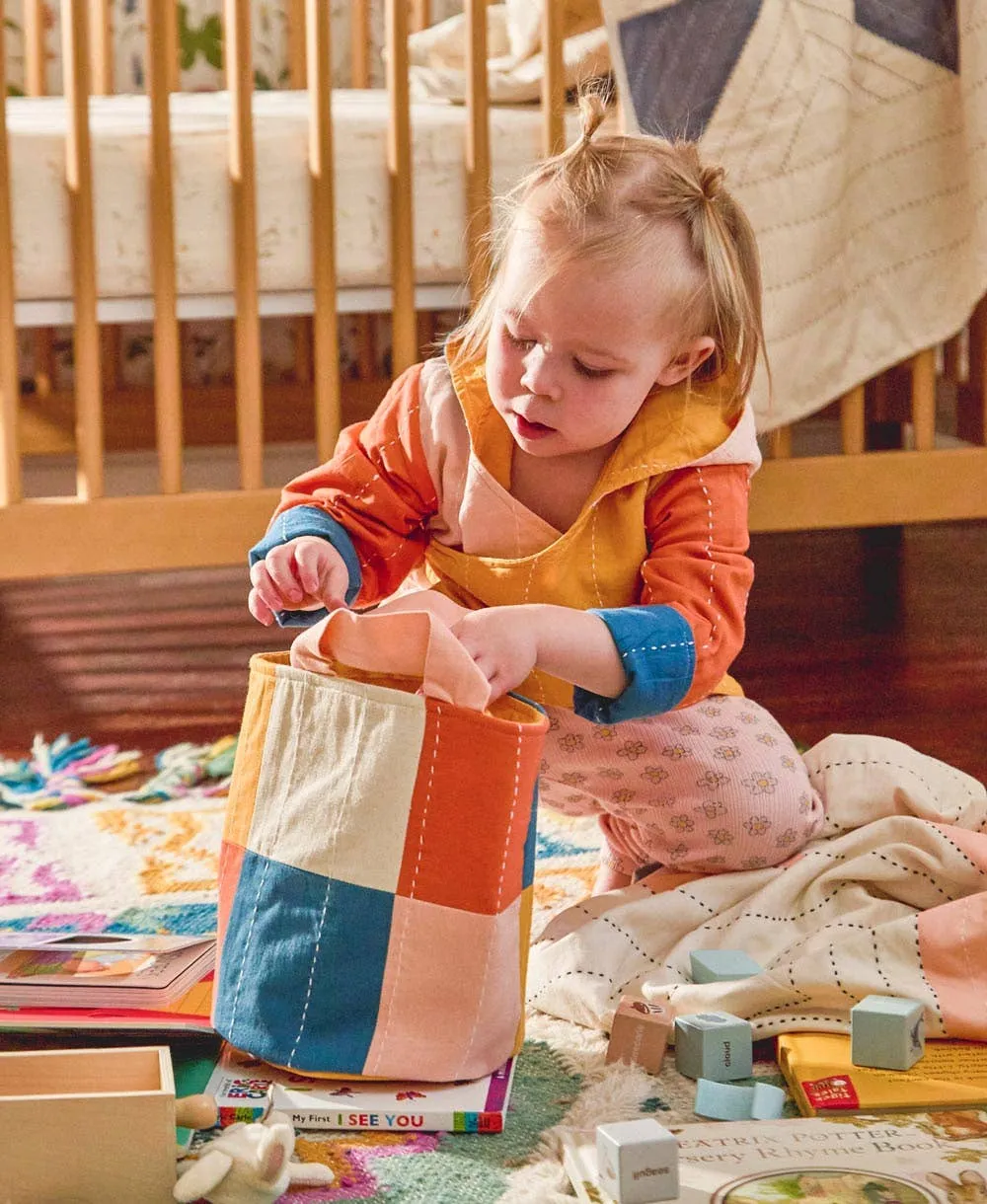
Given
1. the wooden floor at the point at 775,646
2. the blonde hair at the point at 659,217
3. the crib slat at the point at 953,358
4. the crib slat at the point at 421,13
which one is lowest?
the wooden floor at the point at 775,646

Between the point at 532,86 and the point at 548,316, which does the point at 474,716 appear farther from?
the point at 532,86

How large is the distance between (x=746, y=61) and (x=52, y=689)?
1065 mm

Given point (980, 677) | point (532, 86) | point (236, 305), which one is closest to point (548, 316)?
point (236, 305)

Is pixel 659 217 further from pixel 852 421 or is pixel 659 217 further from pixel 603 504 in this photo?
pixel 852 421

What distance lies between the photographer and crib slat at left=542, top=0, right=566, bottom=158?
1.56m

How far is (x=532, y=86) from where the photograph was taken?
5.56 ft

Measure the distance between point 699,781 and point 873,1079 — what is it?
28cm

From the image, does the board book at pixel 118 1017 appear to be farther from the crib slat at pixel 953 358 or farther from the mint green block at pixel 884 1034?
the crib slat at pixel 953 358

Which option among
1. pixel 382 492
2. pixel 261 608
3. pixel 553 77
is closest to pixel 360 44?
pixel 553 77

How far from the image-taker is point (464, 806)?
2.82ft

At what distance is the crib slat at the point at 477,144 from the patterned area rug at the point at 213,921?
57cm

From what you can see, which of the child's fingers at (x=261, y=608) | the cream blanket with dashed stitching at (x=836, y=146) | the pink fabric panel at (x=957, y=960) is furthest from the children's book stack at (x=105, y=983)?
the cream blanket with dashed stitching at (x=836, y=146)

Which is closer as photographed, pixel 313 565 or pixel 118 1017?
pixel 118 1017

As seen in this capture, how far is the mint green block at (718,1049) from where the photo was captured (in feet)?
2.97
